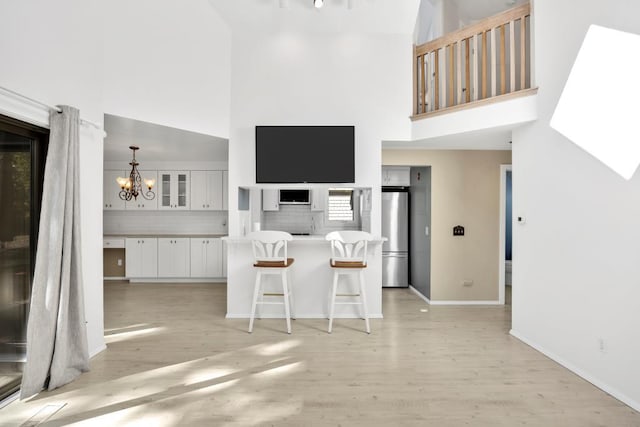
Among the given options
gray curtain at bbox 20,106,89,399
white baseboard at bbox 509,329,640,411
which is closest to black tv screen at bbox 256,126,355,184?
gray curtain at bbox 20,106,89,399

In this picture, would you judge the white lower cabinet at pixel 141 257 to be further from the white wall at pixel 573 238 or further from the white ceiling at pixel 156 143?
the white wall at pixel 573 238


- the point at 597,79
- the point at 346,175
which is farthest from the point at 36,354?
the point at 597,79

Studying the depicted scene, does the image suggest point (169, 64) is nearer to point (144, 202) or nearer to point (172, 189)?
point (172, 189)

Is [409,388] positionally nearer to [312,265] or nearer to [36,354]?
[312,265]

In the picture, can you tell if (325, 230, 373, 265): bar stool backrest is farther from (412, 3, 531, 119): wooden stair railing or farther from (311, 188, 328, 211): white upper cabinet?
(311, 188, 328, 211): white upper cabinet

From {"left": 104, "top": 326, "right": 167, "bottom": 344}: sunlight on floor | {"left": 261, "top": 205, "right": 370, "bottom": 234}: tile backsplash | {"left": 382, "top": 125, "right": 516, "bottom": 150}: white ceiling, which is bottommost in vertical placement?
{"left": 104, "top": 326, "right": 167, "bottom": 344}: sunlight on floor

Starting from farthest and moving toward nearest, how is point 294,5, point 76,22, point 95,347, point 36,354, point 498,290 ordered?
point 498,290 < point 294,5 < point 95,347 < point 76,22 < point 36,354

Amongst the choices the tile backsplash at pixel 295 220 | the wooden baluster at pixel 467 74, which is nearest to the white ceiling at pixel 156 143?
the tile backsplash at pixel 295 220

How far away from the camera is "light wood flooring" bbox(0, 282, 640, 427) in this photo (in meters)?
2.18

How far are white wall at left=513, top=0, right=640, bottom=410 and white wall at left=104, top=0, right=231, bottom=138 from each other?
11.4 feet

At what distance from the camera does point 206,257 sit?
6379mm

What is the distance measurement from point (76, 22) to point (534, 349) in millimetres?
5033

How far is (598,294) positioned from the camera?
8.61ft

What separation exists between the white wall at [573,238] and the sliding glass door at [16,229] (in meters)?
4.30
